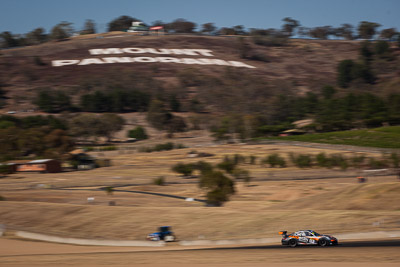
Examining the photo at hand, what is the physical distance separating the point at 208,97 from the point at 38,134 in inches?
2724

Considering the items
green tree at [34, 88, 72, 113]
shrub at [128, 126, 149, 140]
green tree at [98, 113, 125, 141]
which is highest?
green tree at [34, 88, 72, 113]

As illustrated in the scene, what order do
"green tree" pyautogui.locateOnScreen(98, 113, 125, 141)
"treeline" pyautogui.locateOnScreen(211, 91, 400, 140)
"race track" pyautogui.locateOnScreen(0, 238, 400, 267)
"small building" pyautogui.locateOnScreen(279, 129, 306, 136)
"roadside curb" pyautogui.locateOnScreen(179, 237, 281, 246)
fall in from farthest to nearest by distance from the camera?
"small building" pyautogui.locateOnScreen(279, 129, 306, 136), "green tree" pyautogui.locateOnScreen(98, 113, 125, 141), "treeline" pyautogui.locateOnScreen(211, 91, 400, 140), "roadside curb" pyautogui.locateOnScreen(179, 237, 281, 246), "race track" pyautogui.locateOnScreen(0, 238, 400, 267)

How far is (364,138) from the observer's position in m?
92.3

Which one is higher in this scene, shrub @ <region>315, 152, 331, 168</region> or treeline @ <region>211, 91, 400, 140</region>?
treeline @ <region>211, 91, 400, 140</region>

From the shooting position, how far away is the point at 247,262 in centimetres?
1830

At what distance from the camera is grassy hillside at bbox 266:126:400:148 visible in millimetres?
86500

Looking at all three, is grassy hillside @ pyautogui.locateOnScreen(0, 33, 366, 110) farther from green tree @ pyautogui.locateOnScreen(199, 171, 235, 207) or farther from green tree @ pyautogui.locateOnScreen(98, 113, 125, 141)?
green tree @ pyautogui.locateOnScreen(199, 171, 235, 207)

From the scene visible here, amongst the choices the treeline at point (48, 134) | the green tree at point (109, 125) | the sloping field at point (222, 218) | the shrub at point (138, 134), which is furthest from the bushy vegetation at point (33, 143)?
the sloping field at point (222, 218)

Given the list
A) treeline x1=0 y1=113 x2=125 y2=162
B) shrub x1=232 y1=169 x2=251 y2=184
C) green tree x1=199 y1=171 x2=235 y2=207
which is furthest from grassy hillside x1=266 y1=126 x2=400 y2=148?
green tree x1=199 y1=171 x2=235 y2=207

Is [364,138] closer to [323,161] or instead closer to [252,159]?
[323,161]

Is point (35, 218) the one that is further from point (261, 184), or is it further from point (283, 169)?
point (283, 169)

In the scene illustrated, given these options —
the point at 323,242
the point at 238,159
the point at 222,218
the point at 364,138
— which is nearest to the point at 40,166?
the point at 238,159

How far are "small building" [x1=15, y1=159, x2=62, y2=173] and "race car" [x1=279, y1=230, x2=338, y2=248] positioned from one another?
6163 cm

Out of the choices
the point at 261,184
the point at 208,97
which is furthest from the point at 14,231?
the point at 208,97
